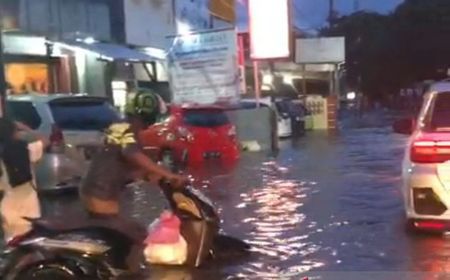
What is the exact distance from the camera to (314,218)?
13.7 metres

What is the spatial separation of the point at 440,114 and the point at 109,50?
2234 centimetres

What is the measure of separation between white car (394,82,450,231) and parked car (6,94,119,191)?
542 cm

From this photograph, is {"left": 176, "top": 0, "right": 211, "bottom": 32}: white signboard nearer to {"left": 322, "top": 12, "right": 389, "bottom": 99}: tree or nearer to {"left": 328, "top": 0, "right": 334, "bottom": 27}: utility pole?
{"left": 328, "top": 0, "right": 334, "bottom": 27}: utility pole

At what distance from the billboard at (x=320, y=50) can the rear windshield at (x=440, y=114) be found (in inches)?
1704

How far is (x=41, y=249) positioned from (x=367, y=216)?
616 centimetres

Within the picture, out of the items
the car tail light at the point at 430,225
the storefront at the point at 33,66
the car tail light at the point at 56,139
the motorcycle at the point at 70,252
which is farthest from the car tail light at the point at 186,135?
the motorcycle at the point at 70,252

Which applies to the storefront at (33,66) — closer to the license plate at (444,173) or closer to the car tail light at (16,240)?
the license plate at (444,173)

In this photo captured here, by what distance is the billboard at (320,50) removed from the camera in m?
55.1

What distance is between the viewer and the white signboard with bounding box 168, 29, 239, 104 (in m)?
26.7

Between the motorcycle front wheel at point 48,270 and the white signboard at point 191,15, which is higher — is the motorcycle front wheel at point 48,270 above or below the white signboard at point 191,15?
below

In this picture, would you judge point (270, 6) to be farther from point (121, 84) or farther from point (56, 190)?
point (56, 190)

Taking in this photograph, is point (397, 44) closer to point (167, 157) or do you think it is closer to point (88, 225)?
point (167, 157)

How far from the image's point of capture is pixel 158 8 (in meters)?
41.5

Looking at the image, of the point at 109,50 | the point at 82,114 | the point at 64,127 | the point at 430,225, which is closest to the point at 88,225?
the point at 430,225
